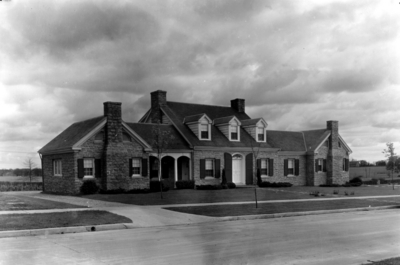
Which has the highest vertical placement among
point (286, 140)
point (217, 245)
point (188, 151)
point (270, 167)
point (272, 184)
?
point (286, 140)

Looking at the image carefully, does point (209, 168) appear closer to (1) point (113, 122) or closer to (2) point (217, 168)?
(2) point (217, 168)

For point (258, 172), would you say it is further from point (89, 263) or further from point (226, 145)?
point (89, 263)

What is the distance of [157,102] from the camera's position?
37469 millimetres

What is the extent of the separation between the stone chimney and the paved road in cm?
2318

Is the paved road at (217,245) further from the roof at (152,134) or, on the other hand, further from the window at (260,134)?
the window at (260,134)

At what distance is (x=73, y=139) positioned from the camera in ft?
94.8

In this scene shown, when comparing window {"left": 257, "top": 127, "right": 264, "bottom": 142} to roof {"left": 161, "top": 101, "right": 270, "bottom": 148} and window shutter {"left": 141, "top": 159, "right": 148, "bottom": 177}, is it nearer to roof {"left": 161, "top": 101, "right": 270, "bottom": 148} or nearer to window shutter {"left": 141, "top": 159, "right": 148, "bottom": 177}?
roof {"left": 161, "top": 101, "right": 270, "bottom": 148}

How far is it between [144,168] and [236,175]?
9.71 metres

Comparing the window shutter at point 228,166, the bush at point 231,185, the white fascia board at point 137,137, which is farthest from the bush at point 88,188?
the window shutter at point 228,166

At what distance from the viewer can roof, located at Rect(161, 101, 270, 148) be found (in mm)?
34812

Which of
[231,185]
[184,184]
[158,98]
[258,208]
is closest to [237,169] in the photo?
[231,185]

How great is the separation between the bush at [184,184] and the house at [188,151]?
839 mm

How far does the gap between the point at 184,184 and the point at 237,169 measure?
6.23 m

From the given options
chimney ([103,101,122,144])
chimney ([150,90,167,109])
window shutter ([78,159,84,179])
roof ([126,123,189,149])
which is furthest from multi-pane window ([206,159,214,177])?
window shutter ([78,159,84,179])
